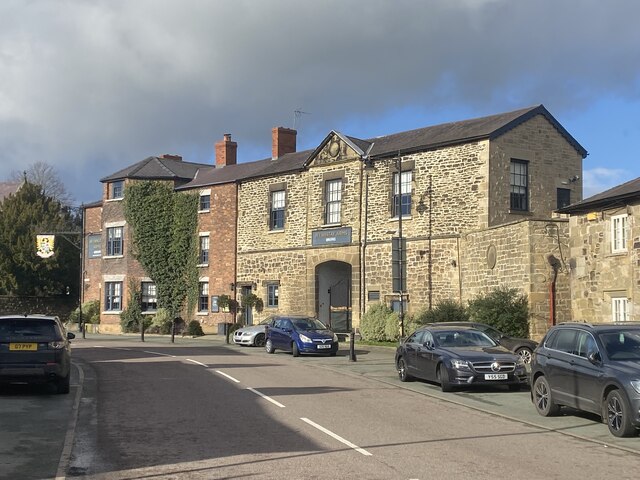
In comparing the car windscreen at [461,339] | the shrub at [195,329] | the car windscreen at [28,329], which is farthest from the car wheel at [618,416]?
the shrub at [195,329]

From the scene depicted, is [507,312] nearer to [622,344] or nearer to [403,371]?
[403,371]

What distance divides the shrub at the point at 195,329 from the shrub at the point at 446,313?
1641 cm

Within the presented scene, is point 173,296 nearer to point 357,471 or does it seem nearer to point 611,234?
point 611,234

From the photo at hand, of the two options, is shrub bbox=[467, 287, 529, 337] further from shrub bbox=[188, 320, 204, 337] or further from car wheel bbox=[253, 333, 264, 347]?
shrub bbox=[188, 320, 204, 337]

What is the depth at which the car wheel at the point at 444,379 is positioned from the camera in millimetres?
16797

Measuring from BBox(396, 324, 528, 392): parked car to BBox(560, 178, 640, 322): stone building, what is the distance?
6154mm

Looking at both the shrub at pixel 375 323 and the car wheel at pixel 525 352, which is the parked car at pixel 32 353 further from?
the shrub at pixel 375 323

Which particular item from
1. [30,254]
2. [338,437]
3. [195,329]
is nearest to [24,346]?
[338,437]

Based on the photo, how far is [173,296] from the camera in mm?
46469

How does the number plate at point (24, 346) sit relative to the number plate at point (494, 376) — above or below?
above

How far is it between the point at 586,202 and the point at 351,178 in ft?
49.1

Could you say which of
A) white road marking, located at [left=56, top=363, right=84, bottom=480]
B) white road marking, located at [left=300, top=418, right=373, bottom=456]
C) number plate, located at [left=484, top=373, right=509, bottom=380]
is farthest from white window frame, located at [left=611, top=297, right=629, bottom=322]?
white road marking, located at [left=56, top=363, right=84, bottom=480]

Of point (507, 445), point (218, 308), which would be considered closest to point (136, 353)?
point (218, 308)

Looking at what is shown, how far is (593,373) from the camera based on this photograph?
11898mm
